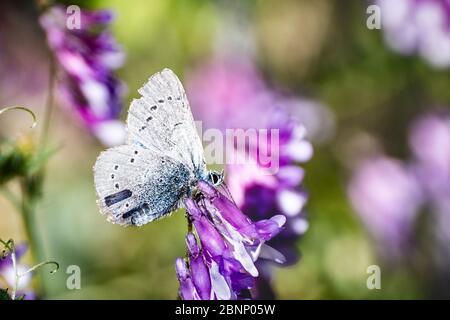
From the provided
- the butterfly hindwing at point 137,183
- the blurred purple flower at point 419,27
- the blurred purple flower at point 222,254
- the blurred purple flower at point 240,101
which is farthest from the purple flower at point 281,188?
the blurred purple flower at point 419,27

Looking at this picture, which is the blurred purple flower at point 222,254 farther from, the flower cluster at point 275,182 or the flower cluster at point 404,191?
the flower cluster at point 404,191

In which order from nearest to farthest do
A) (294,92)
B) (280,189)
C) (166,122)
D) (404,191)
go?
(166,122) → (280,189) → (404,191) → (294,92)

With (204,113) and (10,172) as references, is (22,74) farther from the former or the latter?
(10,172)

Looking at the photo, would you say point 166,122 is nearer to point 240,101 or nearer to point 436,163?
point 240,101

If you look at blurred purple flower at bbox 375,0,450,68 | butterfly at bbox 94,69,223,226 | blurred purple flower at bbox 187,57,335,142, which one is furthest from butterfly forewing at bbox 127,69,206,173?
blurred purple flower at bbox 375,0,450,68

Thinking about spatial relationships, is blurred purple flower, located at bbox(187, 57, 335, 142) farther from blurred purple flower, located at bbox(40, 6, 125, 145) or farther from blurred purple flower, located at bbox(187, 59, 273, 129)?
blurred purple flower, located at bbox(40, 6, 125, 145)

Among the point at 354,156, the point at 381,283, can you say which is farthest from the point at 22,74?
the point at 381,283

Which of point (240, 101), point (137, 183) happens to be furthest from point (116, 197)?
point (240, 101)
